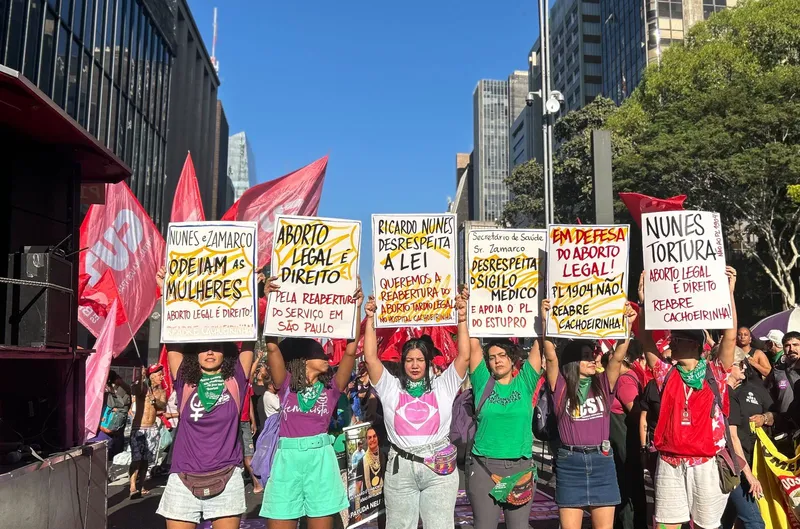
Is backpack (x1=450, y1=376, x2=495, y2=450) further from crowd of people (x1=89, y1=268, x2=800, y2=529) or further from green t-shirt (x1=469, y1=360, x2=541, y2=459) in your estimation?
green t-shirt (x1=469, y1=360, x2=541, y2=459)

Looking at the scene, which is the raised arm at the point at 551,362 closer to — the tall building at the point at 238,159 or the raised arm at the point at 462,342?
the raised arm at the point at 462,342

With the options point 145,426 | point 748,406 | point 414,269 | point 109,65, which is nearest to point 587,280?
point 414,269

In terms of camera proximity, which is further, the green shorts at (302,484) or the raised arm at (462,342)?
the raised arm at (462,342)

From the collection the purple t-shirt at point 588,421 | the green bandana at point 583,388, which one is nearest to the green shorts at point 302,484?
the purple t-shirt at point 588,421

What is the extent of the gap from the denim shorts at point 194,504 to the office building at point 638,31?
49.2 metres

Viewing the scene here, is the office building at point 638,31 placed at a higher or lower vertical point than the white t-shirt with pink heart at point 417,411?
higher

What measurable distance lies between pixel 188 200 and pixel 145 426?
118 inches

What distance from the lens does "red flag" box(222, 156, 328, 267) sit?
9570mm

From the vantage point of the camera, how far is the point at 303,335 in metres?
5.54

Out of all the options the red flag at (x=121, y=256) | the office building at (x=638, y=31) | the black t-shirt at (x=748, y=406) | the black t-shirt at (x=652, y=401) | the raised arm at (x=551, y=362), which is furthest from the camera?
the office building at (x=638, y=31)

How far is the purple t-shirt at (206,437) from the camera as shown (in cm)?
491

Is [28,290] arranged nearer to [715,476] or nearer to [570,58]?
[715,476]

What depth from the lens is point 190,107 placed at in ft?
141

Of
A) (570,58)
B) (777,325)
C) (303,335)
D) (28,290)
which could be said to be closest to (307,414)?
(303,335)
